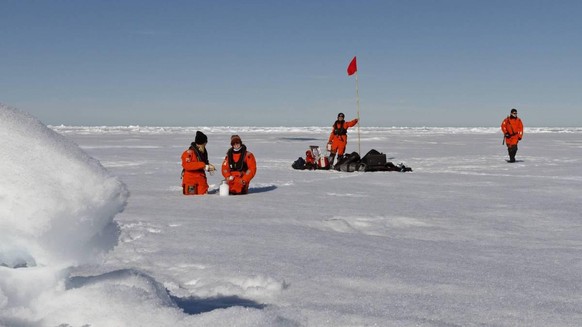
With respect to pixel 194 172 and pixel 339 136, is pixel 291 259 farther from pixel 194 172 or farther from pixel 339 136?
pixel 339 136

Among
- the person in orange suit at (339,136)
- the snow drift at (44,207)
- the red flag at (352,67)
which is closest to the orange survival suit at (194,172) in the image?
the snow drift at (44,207)

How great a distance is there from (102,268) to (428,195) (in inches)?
248

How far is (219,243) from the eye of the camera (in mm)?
4516

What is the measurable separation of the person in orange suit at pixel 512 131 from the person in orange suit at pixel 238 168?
1138cm

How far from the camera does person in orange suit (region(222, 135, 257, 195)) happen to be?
8.88 m

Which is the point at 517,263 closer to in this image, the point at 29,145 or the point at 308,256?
the point at 308,256

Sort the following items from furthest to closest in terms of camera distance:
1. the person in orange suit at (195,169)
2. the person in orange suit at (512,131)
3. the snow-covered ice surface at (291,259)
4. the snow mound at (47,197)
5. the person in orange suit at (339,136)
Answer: the person in orange suit at (512,131) < the person in orange suit at (339,136) < the person in orange suit at (195,169) < the snow-covered ice surface at (291,259) < the snow mound at (47,197)

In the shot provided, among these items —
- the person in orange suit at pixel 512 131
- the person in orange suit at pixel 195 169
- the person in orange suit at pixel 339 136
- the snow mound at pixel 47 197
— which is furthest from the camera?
the person in orange suit at pixel 512 131

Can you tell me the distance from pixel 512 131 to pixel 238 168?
11.7m

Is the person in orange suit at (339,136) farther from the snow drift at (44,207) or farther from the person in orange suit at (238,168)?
the snow drift at (44,207)

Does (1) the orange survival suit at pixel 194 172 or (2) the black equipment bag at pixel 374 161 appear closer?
(1) the orange survival suit at pixel 194 172

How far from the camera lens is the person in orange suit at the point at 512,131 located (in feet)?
57.5

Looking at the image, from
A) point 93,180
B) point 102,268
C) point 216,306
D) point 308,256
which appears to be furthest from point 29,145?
point 308,256

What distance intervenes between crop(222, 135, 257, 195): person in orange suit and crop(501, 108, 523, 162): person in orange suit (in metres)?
11.4
